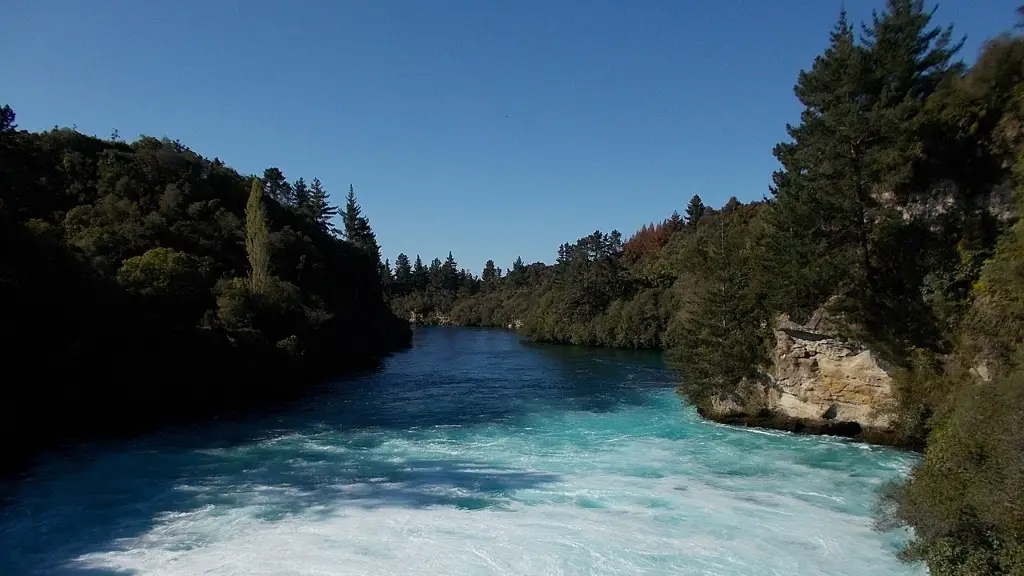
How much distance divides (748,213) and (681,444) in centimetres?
5445

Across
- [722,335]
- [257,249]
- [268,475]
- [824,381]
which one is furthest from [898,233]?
[257,249]

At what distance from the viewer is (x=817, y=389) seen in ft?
74.1

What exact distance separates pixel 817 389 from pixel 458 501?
1504cm

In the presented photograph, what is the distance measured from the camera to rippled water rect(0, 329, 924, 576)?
12453mm

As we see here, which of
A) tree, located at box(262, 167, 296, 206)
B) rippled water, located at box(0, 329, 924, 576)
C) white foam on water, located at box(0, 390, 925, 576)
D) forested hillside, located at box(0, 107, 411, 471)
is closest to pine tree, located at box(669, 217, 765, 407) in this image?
rippled water, located at box(0, 329, 924, 576)

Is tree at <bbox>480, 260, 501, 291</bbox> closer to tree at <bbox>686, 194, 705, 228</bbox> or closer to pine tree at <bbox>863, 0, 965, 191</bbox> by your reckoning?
tree at <bbox>686, 194, 705, 228</bbox>

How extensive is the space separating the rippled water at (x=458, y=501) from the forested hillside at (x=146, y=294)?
161 inches

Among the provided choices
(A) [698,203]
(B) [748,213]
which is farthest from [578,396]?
(A) [698,203]

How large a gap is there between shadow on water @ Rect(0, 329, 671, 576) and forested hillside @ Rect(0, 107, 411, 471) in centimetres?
353

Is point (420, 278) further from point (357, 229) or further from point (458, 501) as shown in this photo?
point (458, 501)

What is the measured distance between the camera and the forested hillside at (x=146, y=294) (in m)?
22.7

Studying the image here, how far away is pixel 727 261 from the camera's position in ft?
85.5

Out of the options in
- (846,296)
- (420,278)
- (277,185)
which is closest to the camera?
(846,296)

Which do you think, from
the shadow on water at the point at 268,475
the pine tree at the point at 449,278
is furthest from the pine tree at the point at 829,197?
the pine tree at the point at 449,278
